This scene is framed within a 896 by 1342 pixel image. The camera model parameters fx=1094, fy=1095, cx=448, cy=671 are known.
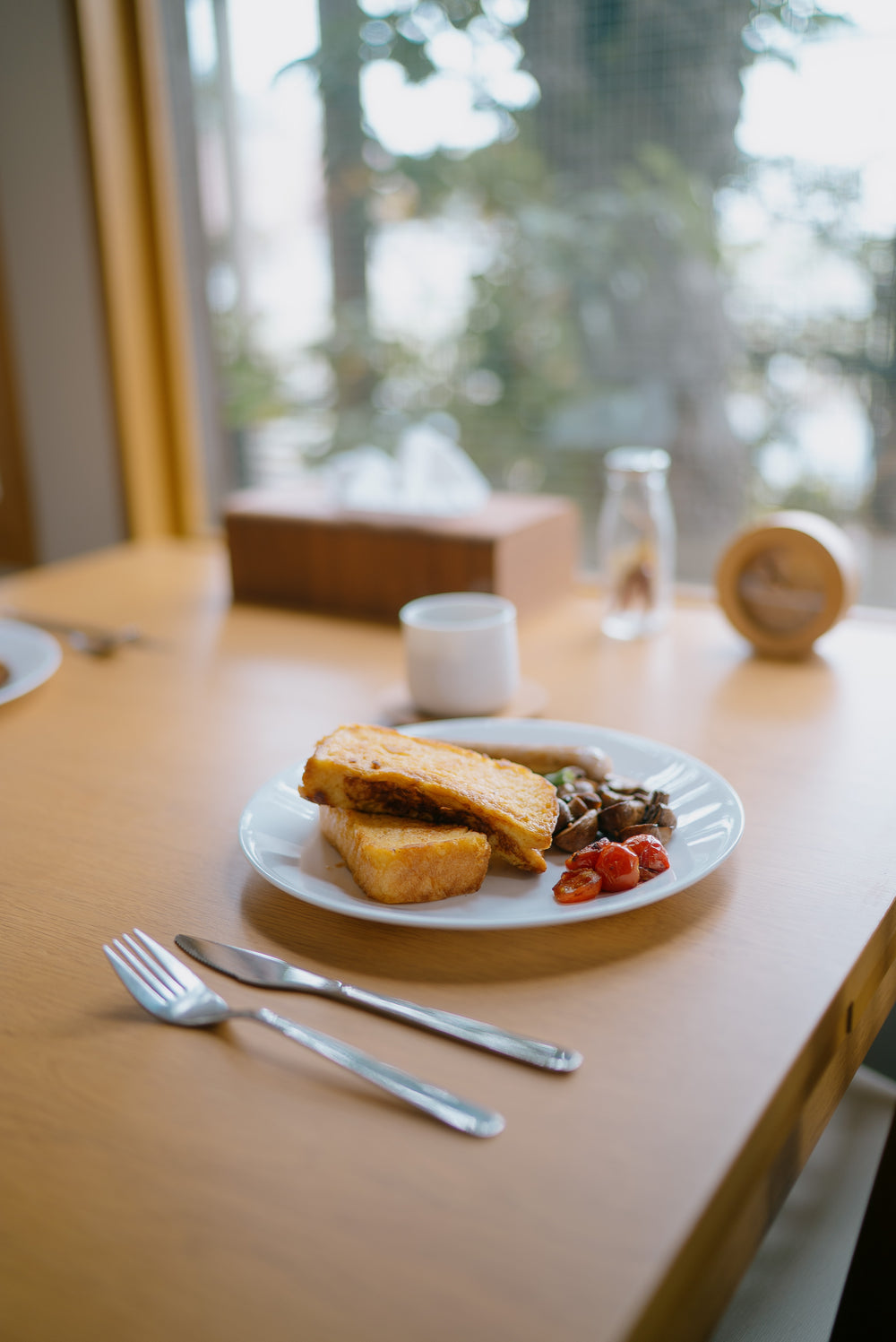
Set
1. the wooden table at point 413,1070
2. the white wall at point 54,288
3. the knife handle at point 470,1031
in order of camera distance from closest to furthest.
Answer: the wooden table at point 413,1070 → the knife handle at point 470,1031 → the white wall at point 54,288

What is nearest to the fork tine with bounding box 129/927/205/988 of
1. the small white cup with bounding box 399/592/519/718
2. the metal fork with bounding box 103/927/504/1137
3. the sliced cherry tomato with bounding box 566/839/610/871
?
the metal fork with bounding box 103/927/504/1137

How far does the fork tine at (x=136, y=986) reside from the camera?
57cm

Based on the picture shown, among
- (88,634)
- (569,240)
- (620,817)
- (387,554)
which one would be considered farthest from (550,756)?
(569,240)

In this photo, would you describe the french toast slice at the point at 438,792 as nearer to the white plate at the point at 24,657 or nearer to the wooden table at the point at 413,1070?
the wooden table at the point at 413,1070

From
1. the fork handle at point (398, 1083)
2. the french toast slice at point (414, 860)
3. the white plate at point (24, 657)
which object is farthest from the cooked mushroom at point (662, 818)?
the white plate at point (24, 657)

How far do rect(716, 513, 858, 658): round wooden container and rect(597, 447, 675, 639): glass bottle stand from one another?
3.6 inches

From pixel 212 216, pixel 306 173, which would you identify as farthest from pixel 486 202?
pixel 212 216

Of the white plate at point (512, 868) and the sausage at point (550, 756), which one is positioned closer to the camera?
the white plate at point (512, 868)

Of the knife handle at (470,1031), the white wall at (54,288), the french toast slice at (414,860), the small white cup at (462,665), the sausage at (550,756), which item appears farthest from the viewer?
the white wall at (54,288)

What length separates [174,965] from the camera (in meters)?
0.60

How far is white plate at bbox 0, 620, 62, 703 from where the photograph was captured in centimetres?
104

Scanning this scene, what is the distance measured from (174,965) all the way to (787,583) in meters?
0.78

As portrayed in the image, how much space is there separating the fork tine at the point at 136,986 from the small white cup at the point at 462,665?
0.40 metres

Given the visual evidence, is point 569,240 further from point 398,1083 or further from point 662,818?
point 398,1083
